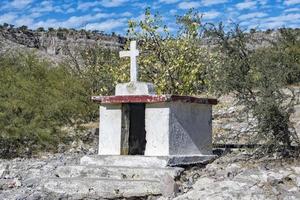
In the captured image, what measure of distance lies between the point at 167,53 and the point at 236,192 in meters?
10.1

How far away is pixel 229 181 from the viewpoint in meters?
9.80

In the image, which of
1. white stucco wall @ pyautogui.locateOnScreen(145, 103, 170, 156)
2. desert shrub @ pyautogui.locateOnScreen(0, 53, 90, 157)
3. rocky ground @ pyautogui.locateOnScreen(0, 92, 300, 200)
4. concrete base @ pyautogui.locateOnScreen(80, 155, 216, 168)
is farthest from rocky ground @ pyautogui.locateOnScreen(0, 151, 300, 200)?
desert shrub @ pyautogui.locateOnScreen(0, 53, 90, 157)

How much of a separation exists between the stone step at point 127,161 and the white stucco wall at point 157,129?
1.46ft

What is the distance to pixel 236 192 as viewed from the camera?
933 centimetres

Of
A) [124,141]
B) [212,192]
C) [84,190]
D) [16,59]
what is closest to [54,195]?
[84,190]

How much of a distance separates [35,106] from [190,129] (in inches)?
334

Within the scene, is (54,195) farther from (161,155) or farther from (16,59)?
(16,59)

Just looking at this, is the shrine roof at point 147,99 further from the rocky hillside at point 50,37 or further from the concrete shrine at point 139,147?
the rocky hillside at point 50,37

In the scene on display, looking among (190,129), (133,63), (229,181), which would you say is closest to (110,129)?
(133,63)

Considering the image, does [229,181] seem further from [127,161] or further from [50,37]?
[50,37]

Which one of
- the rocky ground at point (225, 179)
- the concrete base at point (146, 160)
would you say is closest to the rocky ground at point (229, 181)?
the rocky ground at point (225, 179)

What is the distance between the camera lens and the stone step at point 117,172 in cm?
1046

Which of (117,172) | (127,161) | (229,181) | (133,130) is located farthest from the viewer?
(133,130)

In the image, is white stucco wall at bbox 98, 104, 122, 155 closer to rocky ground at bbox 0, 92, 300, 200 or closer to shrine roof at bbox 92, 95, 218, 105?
shrine roof at bbox 92, 95, 218, 105
